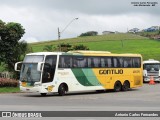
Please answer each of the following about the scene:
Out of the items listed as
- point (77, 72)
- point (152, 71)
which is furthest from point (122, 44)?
point (77, 72)

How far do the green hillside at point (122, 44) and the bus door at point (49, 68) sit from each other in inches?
2128

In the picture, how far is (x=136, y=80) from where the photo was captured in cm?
4003

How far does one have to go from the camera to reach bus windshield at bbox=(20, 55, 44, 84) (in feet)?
105

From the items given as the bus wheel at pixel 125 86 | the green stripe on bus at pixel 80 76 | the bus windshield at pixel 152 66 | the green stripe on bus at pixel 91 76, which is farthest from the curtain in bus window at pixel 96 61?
the bus windshield at pixel 152 66

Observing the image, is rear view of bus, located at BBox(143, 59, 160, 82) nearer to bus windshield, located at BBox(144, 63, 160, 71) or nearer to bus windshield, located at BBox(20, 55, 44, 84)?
bus windshield, located at BBox(144, 63, 160, 71)

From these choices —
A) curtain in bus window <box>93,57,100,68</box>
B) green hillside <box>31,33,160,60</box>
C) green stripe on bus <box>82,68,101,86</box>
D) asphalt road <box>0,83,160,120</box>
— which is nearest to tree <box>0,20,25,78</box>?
curtain in bus window <box>93,57,100,68</box>

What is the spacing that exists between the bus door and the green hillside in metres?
54.0

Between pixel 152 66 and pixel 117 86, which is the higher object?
pixel 152 66

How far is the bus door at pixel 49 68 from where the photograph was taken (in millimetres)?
32094

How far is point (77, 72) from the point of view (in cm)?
3431

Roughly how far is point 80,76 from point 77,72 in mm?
450

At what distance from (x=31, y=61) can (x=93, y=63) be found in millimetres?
5204

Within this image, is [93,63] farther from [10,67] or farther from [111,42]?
[111,42]

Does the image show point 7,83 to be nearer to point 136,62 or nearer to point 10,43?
point 10,43
